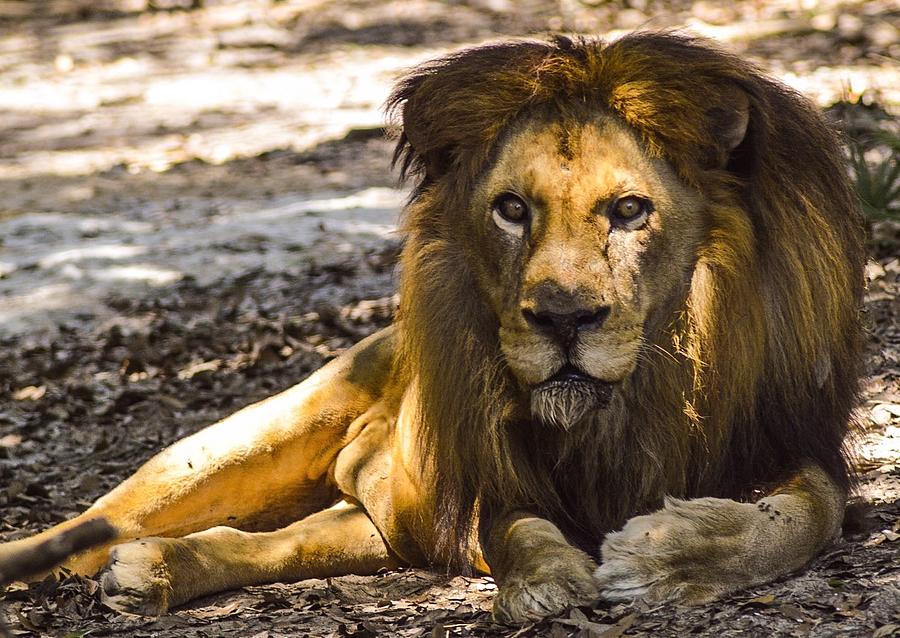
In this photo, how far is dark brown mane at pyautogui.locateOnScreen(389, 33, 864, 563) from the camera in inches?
142

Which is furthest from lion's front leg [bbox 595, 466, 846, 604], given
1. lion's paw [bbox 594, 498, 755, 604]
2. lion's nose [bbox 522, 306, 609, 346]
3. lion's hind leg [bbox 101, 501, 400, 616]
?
lion's hind leg [bbox 101, 501, 400, 616]

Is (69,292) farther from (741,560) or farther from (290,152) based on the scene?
(741,560)

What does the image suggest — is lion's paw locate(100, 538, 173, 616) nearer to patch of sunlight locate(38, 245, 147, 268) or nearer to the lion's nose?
the lion's nose

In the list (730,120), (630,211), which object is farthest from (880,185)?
(630,211)

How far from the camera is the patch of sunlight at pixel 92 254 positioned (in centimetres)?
852

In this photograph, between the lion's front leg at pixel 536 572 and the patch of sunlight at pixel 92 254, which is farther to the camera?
the patch of sunlight at pixel 92 254

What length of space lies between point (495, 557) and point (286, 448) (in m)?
1.22

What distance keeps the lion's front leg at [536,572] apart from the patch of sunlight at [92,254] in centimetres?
540

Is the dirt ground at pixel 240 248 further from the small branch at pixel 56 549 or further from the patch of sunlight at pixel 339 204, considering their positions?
the small branch at pixel 56 549

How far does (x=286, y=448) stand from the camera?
187 inches

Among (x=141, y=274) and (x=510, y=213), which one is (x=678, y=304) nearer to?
(x=510, y=213)

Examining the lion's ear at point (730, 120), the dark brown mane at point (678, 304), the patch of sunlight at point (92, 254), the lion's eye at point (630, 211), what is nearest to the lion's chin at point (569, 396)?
the dark brown mane at point (678, 304)

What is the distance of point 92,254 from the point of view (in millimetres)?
8648

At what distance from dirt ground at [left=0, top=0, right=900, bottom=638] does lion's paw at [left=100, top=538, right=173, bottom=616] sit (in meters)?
0.05
